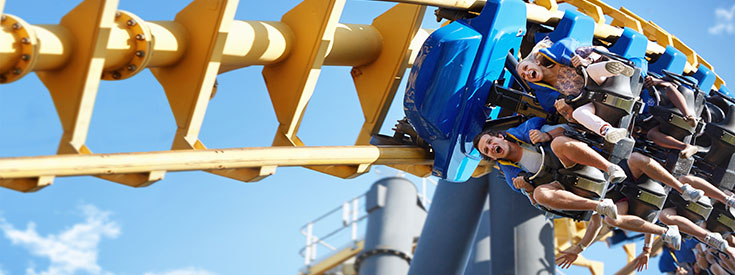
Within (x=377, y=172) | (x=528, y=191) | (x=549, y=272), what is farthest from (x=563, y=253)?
(x=377, y=172)

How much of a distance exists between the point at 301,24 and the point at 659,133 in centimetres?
198

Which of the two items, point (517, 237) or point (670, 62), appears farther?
point (517, 237)

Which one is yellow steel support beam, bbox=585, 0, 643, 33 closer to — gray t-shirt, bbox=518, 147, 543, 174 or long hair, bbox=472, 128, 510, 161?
long hair, bbox=472, 128, 510, 161

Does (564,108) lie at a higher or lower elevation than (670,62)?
lower

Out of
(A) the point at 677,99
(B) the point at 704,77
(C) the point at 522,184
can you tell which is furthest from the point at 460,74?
(B) the point at 704,77

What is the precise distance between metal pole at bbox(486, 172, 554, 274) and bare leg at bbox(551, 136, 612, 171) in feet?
7.42

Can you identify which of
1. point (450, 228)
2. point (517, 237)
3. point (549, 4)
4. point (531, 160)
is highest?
point (549, 4)

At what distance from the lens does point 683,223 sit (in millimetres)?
5480

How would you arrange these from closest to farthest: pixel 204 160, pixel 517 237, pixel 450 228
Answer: pixel 204 160, pixel 517 237, pixel 450 228

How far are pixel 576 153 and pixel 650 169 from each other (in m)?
0.69

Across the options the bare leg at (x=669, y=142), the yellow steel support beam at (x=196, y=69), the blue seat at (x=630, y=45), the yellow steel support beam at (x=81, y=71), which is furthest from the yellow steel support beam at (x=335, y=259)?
the yellow steel support beam at (x=81, y=71)

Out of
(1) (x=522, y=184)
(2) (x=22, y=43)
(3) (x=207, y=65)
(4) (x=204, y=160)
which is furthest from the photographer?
(1) (x=522, y=184)

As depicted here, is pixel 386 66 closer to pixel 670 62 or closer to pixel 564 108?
pixel 564 108

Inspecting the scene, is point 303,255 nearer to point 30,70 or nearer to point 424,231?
point 424,231
